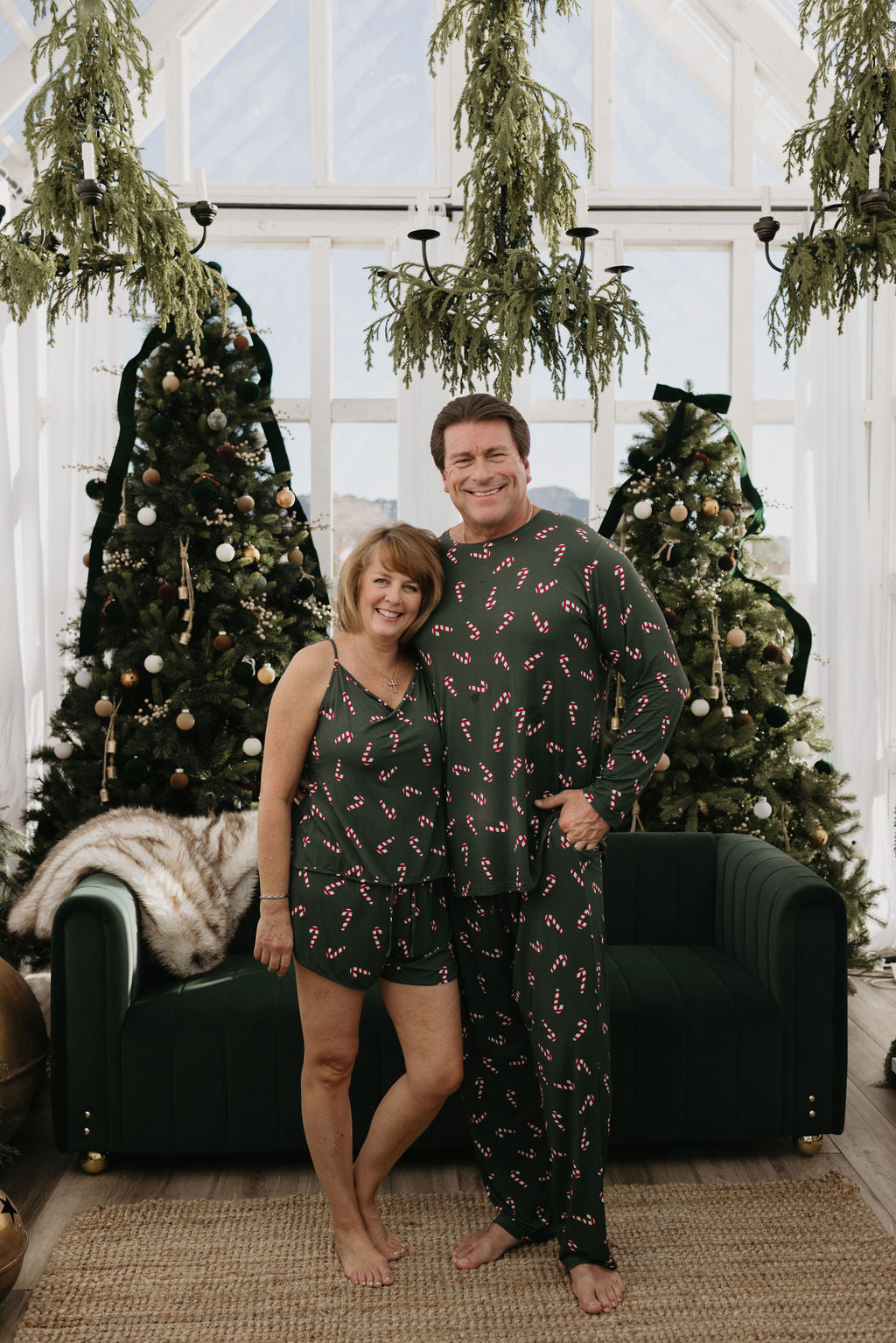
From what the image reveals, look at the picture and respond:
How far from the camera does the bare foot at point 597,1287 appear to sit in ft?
7.14

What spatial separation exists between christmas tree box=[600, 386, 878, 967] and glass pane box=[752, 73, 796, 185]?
1.75 metres

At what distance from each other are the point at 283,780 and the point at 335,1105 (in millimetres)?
691

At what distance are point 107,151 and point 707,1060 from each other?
2.42 meters

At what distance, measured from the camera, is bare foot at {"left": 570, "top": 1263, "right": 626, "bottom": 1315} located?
7.14 feet

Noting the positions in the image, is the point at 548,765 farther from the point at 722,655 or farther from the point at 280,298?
the point at 280,298

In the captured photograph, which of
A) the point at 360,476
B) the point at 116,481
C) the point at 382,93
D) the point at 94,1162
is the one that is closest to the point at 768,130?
the point at 382,93

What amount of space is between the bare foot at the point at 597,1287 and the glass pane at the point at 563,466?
3.44 meters

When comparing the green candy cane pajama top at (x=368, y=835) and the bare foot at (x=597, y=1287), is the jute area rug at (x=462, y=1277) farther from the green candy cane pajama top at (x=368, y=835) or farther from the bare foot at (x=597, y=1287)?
the green candy cane pajama top at (x=368, y=835)

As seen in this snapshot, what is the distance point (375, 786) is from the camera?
2.11 m

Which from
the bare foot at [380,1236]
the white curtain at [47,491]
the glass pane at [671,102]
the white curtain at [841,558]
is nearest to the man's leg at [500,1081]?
the bare foot at [380,1236]

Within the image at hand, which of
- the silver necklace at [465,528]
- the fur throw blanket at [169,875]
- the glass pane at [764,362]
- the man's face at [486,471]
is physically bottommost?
the fur throw blanket at [169,875]

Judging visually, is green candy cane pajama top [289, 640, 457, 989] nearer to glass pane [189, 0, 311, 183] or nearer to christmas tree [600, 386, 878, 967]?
christmas tree [600, 386, 878, 967]

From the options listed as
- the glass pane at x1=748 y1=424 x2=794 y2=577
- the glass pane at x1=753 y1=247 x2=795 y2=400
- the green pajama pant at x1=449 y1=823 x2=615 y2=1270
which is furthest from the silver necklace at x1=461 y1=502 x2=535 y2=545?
the glass pane at x1=753 y1=247 x2=795 y2=400

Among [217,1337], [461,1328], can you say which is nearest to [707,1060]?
[461,1328]
